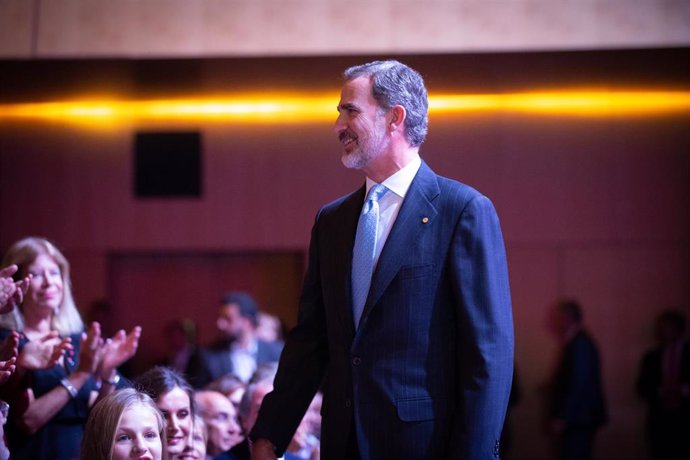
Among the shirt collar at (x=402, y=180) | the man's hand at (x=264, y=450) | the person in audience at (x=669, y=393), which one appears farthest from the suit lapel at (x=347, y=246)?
the person in audience at (x=669, y=393)

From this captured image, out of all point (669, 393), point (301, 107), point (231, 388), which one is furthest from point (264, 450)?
point (301, 107)

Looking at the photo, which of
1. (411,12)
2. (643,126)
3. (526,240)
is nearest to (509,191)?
(526,240)

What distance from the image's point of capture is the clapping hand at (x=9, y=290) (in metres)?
2.57

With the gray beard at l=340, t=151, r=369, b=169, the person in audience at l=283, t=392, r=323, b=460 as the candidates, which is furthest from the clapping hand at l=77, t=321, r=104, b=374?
the gray beard at l=340, t=151, r=369, b=169

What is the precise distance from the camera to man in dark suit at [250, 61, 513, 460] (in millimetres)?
2014

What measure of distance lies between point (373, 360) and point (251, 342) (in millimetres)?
4067

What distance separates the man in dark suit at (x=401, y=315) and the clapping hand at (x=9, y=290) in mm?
838

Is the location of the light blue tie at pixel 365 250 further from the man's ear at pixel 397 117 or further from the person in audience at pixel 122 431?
the person in audience at pixel 122 431

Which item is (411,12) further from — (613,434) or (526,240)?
(613,434)

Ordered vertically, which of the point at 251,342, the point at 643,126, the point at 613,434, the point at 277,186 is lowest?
the point at 613,434

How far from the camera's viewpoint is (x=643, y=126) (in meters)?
7.56

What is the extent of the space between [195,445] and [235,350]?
2.95 meters

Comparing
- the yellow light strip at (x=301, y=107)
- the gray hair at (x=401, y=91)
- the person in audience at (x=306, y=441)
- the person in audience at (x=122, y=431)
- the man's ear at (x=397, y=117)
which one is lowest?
the person in audience at (x=306, y=441)

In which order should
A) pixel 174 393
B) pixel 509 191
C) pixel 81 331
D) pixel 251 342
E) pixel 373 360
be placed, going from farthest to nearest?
pixel 509 191 → pixel 251 342 → pixel 81 331 → pixel 174 393 → pixel 373 360
